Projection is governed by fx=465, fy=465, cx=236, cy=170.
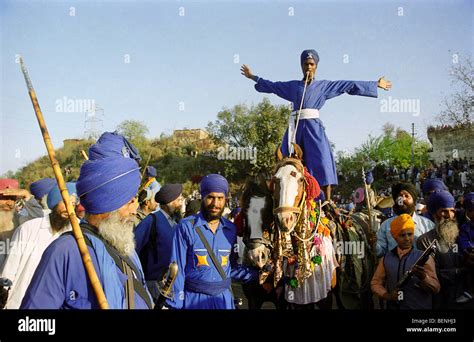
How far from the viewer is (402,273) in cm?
379

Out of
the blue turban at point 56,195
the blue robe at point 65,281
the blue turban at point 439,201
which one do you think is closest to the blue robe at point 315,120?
the blue turban at point 439,201

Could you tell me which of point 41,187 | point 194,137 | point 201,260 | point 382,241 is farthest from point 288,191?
point 194,137

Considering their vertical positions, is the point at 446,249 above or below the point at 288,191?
below

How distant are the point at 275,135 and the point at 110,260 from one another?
17.0ft

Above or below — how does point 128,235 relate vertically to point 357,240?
above

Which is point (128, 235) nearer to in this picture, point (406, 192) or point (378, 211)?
point (406, 192)

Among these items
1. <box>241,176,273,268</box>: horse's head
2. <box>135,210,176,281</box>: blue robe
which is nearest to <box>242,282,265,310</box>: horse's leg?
<box>241,176,273,268</box>: horse's head

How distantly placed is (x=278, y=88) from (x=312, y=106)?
37cm

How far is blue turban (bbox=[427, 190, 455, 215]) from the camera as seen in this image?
4.22 m

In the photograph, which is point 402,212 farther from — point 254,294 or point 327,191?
point 254,294

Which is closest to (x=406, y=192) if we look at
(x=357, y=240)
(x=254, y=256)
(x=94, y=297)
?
(x=357, y=240)

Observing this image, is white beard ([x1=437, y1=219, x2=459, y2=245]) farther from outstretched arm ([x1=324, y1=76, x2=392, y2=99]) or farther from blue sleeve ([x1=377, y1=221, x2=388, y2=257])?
outstretched arm ([x1=324, y1=76, x2=392, y2=99])

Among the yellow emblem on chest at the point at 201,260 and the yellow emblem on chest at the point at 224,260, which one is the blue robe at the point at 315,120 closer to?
the yellow emblem on chest at the point at 224,260

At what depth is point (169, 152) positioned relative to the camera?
32.1 ft
